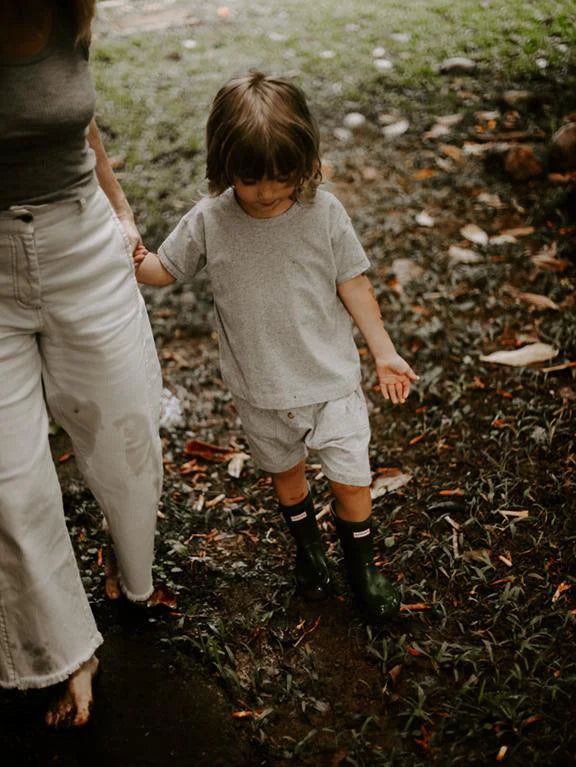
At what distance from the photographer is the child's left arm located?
212 centimetres

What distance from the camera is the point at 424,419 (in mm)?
3107

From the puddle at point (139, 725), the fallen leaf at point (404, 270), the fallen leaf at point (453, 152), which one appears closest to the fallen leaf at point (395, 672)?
the puddle at point (139, 725)

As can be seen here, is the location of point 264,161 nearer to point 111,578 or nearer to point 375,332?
point 375,332

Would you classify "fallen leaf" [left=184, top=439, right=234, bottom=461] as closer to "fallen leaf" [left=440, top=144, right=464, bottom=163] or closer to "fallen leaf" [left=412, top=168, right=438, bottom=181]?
"fallen leaf" [left=412, top=168, right=438, bottom=181]

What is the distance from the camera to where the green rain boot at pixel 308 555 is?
242cm

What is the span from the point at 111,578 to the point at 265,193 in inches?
53.9

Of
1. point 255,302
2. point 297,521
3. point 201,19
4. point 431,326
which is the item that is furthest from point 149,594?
point 201,19

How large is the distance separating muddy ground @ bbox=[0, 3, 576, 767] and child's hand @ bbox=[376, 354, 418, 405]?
0.64 m

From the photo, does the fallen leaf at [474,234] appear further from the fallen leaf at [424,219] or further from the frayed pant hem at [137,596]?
the frayed pant hem at [137,596]

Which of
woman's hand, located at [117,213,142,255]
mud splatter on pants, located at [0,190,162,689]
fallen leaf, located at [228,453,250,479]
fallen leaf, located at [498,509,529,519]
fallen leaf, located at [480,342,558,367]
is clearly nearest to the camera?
mud splatter on pants, located at [0,190,162,689]

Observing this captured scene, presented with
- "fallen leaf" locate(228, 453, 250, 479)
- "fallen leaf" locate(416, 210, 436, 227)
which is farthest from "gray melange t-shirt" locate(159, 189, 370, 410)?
"fallen leaf" locate(416, 210, 436, 227)

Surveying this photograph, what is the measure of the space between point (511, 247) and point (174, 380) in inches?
73.8

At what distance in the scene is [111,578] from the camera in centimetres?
250

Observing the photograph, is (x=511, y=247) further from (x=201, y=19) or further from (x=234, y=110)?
(x=201, y=19)
